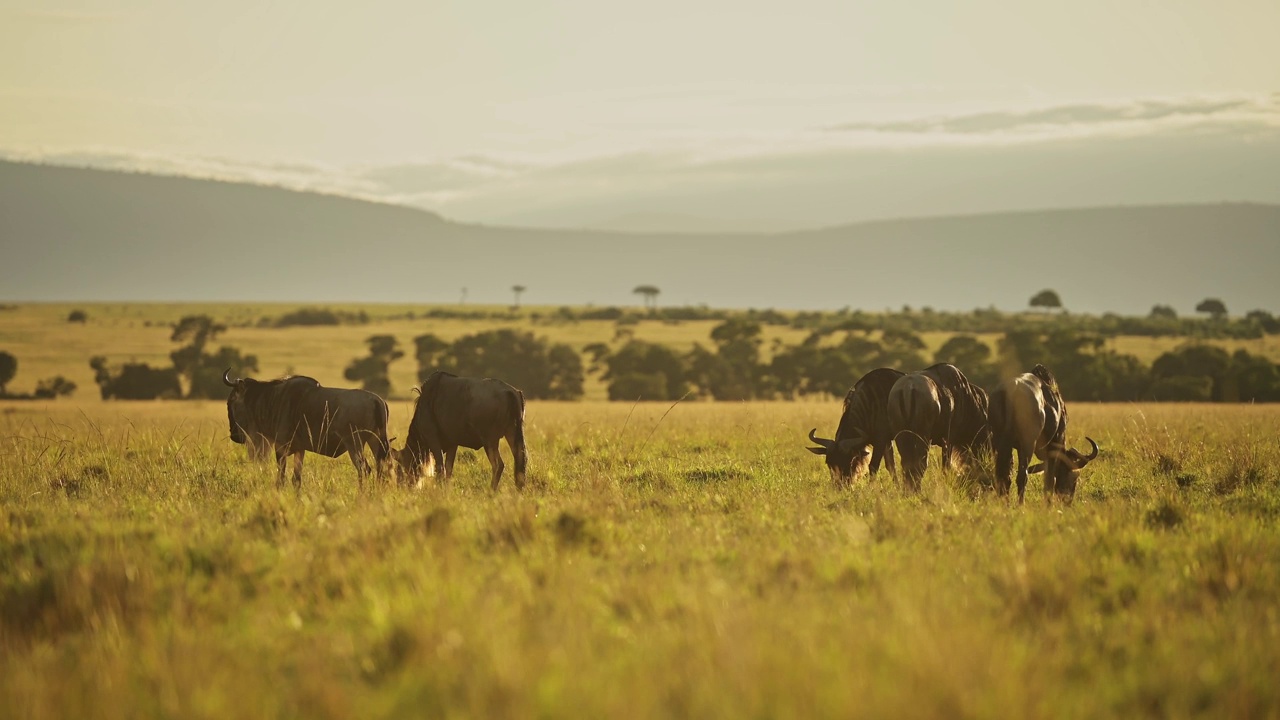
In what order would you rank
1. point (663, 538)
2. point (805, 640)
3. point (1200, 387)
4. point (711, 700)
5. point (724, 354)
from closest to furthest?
point (711, 700) < point (805, 640) < point (663, 538) < point (1200, 387) < point (724, 354)

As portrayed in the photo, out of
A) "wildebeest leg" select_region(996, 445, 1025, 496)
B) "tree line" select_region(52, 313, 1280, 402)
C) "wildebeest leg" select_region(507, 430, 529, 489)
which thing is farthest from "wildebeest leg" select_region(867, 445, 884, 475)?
"tree line" select_region(52, 313, 1280, 402)

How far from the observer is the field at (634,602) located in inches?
206

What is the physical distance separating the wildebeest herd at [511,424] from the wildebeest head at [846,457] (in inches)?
0.4

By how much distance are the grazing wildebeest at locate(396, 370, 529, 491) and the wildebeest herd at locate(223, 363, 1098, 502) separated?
0.01 meters

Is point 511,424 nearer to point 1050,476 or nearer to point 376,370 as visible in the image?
point 1050,476

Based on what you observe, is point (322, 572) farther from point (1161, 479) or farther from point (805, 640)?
point (1161, 479)

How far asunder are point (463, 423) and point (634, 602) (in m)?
6.09

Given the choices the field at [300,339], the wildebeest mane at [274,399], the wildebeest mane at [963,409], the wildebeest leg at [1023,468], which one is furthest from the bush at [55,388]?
the wildebeest leg at [1023,468]

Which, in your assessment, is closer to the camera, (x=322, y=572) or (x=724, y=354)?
(x=322, y=572)

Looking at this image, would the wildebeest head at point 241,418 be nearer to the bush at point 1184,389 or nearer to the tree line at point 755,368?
the tree line at point 755,368

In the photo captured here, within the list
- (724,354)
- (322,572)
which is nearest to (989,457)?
(322,572)

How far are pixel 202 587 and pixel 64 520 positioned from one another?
9.89 feet

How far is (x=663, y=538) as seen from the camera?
899 cm

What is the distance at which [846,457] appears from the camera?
12.6m
